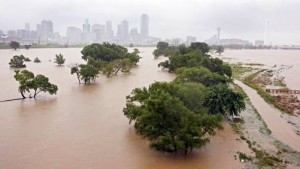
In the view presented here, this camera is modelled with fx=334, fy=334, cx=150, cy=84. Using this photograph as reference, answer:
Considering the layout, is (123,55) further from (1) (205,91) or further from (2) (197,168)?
(2) (197,168)

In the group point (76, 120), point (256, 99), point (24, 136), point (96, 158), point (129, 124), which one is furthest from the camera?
→ point (256, 99)

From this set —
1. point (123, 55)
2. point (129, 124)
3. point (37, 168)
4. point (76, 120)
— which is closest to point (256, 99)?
point (129, 124)

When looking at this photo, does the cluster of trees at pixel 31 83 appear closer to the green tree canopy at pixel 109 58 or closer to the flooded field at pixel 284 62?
the green tree canopy at pixel 109 58

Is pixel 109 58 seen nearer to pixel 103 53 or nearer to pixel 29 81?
pixel 103 53

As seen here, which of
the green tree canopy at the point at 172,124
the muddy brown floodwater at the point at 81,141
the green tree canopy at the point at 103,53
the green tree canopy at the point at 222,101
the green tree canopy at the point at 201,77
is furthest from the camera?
the green tree canopy at the point at 103,53

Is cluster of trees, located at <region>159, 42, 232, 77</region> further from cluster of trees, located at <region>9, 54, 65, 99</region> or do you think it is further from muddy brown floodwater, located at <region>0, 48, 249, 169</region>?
A: cluster of trees, located at <region>9, 54, 65, 99</region>

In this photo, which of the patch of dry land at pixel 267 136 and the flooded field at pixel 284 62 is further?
the flooded field at pixel 284 62

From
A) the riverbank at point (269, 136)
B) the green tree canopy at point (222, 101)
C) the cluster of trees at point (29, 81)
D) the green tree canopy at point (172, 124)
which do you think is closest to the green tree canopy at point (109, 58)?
the cluster of trees at point (29, 81)

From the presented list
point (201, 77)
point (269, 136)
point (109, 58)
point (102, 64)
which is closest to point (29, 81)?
point (201, 77)

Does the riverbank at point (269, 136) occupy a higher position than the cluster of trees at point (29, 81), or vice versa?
the cluster of trees at point (29, 81)
